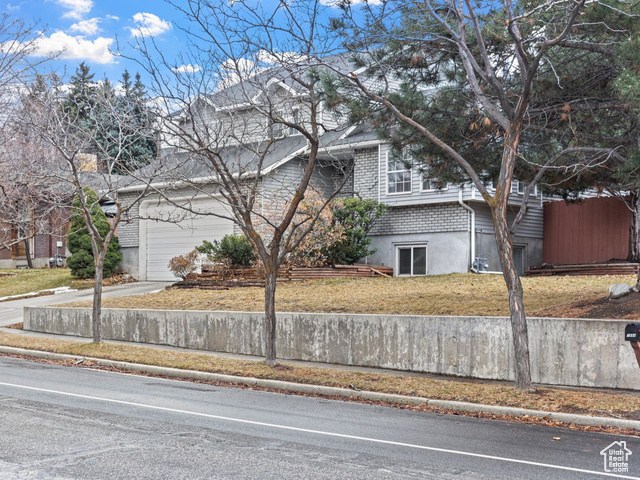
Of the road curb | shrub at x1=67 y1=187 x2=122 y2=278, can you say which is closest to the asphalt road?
the road curb

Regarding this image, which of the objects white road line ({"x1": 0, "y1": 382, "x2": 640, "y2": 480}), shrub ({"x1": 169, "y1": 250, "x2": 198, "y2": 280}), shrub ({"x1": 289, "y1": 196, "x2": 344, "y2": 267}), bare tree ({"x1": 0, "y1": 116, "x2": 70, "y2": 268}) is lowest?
white road line ({"x1": 0, "y1": 382, "x2": 640, "y2": 480})

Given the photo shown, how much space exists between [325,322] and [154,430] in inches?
295

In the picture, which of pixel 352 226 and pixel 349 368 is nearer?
pixel 349 368

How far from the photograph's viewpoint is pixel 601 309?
560 inches

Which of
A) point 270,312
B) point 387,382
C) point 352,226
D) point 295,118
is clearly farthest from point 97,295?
point 352,226

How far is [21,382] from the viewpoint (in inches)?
508

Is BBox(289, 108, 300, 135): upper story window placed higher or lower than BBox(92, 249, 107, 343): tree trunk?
higher

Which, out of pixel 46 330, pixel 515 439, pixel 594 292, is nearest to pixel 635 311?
pixel 594 292

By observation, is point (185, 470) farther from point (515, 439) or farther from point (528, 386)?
point (528, 386)

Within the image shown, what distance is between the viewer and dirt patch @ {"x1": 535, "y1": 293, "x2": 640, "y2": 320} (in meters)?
13.7

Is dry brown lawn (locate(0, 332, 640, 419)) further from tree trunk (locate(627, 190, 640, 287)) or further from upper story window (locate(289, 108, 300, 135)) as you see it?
tree trunk (locate(627, 190, 640, 287))

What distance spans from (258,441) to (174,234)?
2374 cm

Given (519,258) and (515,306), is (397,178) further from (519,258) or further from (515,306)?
(515,306)

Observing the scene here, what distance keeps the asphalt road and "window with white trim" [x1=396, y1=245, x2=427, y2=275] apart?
14961 mm
